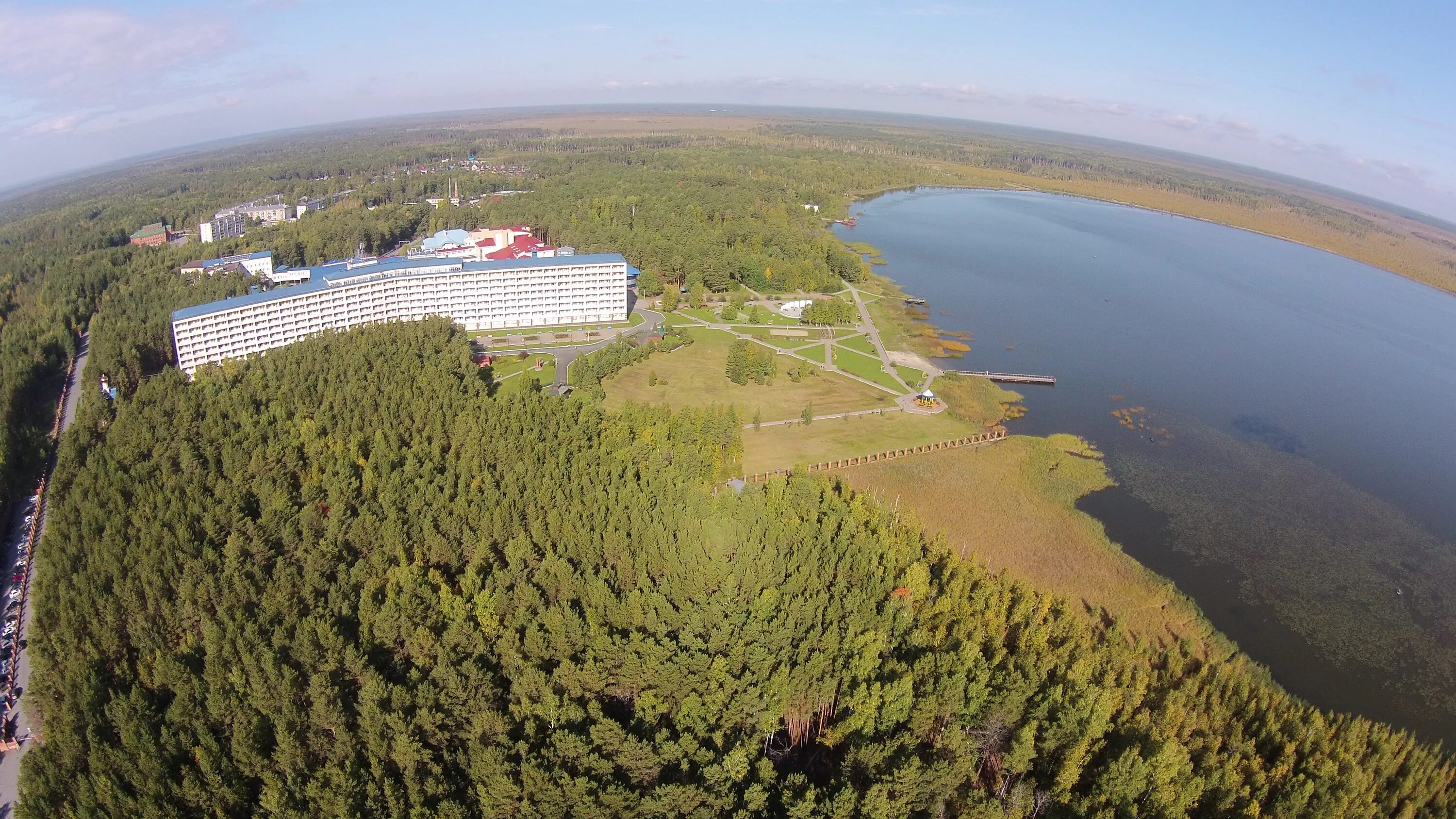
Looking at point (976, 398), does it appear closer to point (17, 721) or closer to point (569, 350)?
point (569, 350)

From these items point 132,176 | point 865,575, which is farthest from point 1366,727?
point 132,176

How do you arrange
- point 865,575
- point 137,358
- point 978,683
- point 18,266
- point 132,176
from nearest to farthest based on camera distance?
point 978,683, point 865,575, point 137,358, point 18,266, point 132,176

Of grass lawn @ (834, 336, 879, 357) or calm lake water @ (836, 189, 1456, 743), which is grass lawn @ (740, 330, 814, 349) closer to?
grass lawn @ (834, 336, 879, 357)

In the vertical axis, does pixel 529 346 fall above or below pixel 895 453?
above

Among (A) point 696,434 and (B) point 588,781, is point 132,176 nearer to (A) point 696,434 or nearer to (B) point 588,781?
(A) point 696,434

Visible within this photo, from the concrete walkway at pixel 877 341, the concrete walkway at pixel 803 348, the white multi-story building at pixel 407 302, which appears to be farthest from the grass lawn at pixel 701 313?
the concrete walkway at pixel 877 341

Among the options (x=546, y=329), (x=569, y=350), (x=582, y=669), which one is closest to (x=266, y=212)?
(x=546, y=329)

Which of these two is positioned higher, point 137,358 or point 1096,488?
point 137,358
